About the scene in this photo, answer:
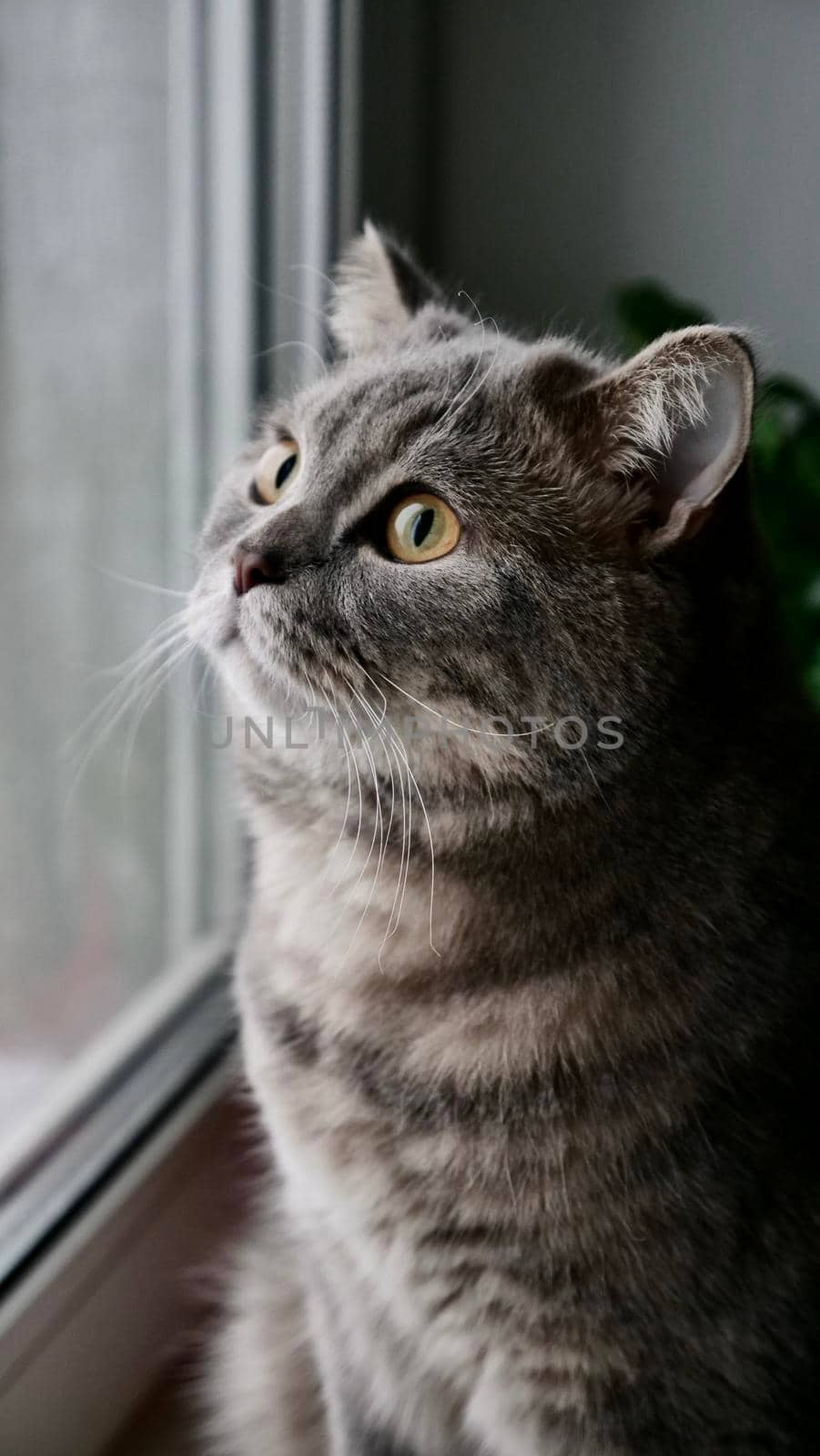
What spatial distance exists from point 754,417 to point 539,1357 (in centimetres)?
59

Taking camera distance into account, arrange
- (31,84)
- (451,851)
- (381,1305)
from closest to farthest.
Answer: (451,851) < (381,1305) < (31,84)

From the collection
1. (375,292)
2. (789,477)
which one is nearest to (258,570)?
(375,292)

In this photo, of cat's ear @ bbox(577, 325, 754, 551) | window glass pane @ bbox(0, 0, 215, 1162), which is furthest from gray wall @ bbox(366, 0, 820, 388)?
cat's ear @ bbox(577, 325, 754, 551)

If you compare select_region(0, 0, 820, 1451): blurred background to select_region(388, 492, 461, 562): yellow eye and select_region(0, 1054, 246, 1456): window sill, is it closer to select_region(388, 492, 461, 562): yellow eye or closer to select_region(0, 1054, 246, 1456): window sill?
select_region(0, 1054, 246, 1456): window sill

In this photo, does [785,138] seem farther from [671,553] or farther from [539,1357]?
[539,1357]

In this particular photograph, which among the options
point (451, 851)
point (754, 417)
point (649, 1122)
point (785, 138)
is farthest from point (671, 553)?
point (785, 138)

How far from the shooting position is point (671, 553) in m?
0.72

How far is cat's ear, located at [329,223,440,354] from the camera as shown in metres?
0.95

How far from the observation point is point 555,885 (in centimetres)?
76

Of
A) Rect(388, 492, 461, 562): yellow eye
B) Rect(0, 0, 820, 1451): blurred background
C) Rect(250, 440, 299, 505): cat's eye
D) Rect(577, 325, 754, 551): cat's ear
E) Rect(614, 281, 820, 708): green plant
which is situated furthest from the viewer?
Rect(614, 281, 820, 708): green plant

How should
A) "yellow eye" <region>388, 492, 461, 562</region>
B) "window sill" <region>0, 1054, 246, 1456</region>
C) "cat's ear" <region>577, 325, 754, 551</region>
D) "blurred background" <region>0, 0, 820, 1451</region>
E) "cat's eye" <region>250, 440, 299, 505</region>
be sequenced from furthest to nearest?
"blurred background" <region>0, 0, 820, 1451</region> → "window sill" <region>0, 1054, 246, 1456</region> → "cat's eye" <region>250, 440, 299, 505</region> → "yellow eye" <region>388, 492, 461, 562</region> → "cat's ear" <region>577, 325, 754, 551</region>

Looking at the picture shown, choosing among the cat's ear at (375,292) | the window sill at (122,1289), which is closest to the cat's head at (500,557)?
the cat's ear at (375,292)

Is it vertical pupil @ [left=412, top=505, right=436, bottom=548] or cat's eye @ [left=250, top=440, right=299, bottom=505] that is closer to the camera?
vertical pupil @ [left=412, top=505, right=436, bottom=548]

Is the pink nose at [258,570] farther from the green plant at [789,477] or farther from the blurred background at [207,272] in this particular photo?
the green plant at [789,477]
